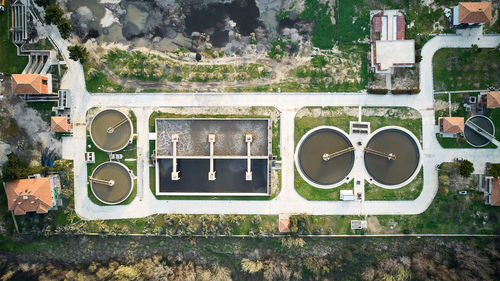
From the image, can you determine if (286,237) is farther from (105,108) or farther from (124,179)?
(105,108)

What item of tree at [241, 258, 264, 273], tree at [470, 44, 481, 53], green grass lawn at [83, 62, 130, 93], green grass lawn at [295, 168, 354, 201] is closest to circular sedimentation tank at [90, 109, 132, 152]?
green grass lawn at [83, 62, 130, 93]

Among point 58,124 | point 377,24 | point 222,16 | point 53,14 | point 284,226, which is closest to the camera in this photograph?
point 53,14

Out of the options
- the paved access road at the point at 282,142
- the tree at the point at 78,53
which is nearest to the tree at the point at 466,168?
the paved access road at the point at 282,142

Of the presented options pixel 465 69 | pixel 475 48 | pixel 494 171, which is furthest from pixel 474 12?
pixel 494 171

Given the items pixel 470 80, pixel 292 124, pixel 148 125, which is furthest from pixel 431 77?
pixel 148 125

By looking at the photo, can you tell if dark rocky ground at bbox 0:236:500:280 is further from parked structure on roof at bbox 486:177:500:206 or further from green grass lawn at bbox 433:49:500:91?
green grass lawn at bbox 433:49:500:91

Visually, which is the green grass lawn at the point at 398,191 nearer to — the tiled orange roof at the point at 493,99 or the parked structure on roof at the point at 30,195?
the tiled orange roof at the point at 493,99

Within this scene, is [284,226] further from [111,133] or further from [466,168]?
[111,133]
